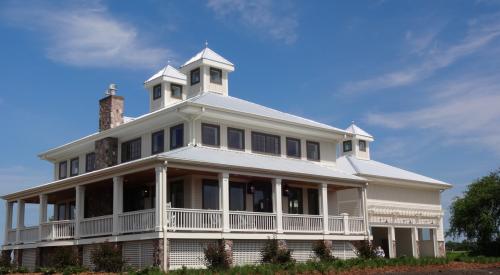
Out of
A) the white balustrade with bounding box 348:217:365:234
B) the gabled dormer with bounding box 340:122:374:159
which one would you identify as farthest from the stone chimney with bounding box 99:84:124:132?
the gabled dormer with bounding box 340:122:374:159

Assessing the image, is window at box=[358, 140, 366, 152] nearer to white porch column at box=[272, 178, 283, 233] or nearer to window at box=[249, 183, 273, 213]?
window at box=[249, 183, 273, 213]

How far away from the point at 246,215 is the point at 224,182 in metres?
1.99

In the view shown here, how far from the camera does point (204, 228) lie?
84.8ft

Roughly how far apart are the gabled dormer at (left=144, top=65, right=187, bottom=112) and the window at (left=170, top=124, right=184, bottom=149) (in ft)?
20.9

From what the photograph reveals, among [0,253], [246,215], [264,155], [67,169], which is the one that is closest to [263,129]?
[264,155]

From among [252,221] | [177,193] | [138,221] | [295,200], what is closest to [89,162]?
[177,193]

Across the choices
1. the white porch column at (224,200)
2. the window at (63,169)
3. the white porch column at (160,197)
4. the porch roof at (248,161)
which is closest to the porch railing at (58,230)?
the porch roof at (248,161)

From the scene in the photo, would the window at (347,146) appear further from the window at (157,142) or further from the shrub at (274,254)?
the shrub at (274,254)

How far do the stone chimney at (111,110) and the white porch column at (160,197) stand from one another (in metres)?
10.8

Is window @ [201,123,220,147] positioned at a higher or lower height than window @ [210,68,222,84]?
lower

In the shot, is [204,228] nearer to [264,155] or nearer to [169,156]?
[169,156]

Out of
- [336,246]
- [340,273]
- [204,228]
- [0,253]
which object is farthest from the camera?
[0,253]

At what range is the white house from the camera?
85.7 ft

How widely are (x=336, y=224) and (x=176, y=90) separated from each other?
12.7 meters
